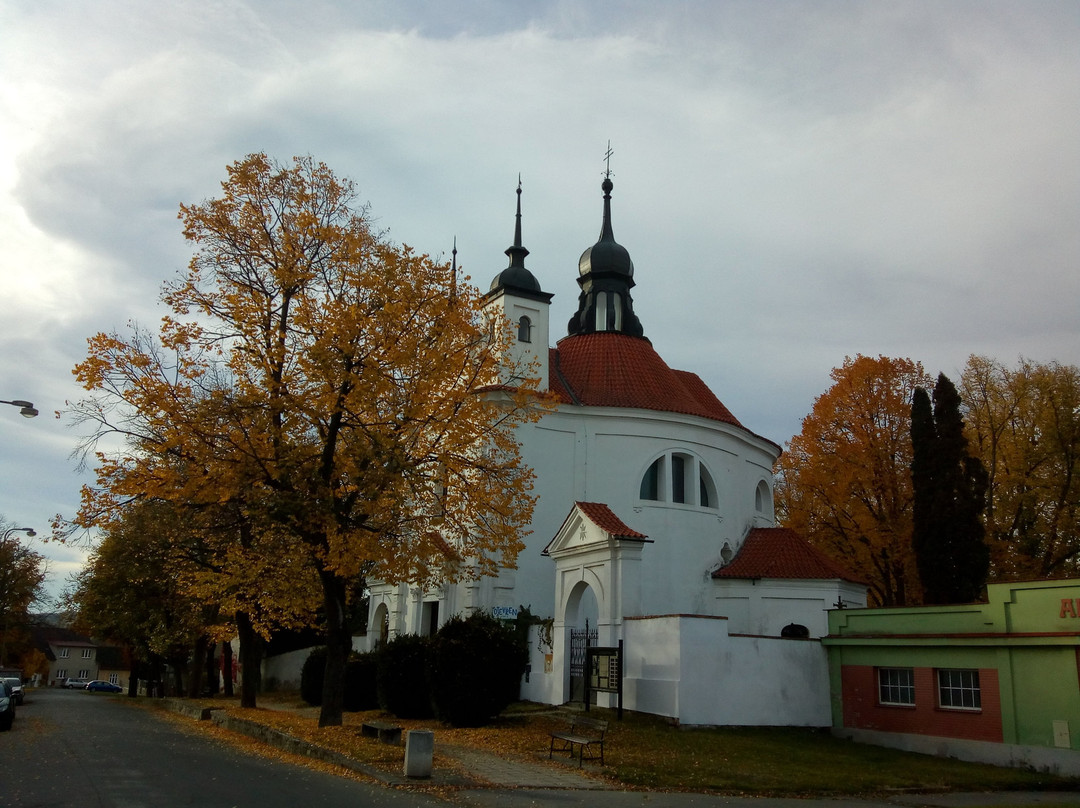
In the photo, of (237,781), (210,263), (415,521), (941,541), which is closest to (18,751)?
(237,781)

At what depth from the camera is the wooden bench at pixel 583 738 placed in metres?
14.8

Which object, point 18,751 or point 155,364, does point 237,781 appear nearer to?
point 18,751

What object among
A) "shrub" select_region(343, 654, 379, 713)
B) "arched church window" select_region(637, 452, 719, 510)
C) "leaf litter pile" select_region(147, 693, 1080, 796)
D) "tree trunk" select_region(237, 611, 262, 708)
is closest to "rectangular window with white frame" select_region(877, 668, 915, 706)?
"leaf litter pile" select_region(147, 693, 1080, 796)

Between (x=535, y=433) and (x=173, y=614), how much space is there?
1704 cm

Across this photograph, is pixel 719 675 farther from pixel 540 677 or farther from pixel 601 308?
pixel 601 308

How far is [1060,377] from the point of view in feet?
108

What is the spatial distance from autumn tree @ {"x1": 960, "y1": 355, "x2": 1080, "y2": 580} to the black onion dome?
594 inches

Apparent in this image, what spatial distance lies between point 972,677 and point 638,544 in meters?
7.57

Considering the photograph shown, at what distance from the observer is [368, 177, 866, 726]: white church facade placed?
2062 centimetres

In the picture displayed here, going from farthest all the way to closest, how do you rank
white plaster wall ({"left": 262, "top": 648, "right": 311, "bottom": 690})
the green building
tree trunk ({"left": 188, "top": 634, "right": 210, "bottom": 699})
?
white plaster wall ({"left": 262, "top": 648, "right": 311, "bottom": 690})
tree trunk ({"left": 188, "top": 634, "right": 210, "bottom": 699})
the green building

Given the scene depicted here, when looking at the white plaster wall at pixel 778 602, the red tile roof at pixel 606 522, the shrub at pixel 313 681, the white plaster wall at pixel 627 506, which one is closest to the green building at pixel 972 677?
the white plaster wall at pixel 778 602

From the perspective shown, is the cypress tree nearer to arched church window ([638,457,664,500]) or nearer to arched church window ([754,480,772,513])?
arched church window ([754,480,772,513])

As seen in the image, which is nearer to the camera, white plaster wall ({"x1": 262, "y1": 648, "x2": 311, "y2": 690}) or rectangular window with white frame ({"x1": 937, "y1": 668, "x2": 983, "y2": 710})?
rectangular window with white frame ({"x1": 937, "y1": 668, "x2": 983, "y2": 710})

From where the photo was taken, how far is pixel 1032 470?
32.4 metres
